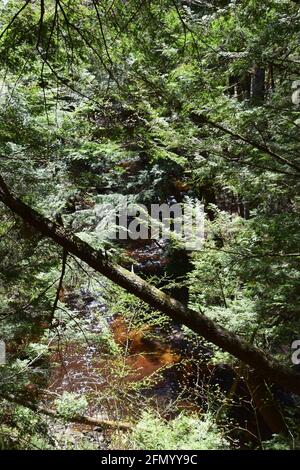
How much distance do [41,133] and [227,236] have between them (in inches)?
155

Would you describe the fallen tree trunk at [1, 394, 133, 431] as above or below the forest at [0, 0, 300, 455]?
below

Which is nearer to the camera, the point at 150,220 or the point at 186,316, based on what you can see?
the point at 186,316

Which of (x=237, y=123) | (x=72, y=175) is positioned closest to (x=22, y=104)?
(x=72, y=175)

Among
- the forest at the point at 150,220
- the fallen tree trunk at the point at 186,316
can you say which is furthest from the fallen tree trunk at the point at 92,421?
the fallen tree trunk at the point at 186,316

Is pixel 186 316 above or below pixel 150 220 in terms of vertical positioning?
below

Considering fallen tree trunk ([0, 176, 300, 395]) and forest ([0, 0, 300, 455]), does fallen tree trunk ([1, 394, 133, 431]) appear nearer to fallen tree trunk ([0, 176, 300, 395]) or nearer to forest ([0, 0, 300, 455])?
forest ([0, 0, 300, 455])

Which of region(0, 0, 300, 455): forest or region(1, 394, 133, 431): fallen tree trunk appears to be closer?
region(0, 0, 300, 455): forest

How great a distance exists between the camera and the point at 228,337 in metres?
3.74

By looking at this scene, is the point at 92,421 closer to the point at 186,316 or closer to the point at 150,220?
the point at 150,220

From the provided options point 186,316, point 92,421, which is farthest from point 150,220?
point 186,316

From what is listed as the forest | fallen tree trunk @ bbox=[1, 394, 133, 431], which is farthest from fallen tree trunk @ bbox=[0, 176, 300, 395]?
fallen tree trunk @ bbox=[1, 394, 133, 431]

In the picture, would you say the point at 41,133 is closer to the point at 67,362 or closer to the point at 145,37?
the point at 145,37

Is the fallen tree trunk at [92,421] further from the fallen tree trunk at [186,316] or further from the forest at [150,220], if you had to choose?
the fallen tree trunk at [186,316]

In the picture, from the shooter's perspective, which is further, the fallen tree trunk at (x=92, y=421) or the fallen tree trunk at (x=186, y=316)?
the fallen tree trunk at (x=92, y=421)
